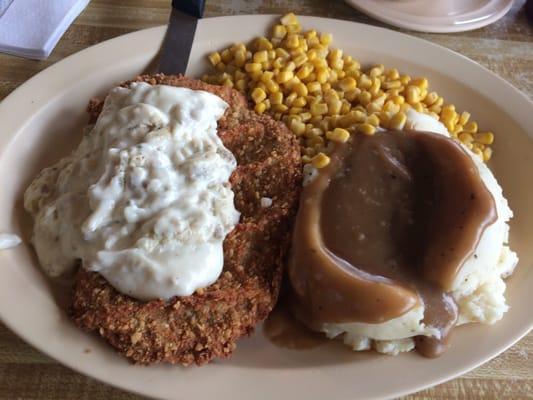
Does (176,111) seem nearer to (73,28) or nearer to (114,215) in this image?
(114,215)

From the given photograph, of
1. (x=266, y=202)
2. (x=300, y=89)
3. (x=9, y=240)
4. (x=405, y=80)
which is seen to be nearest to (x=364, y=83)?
(x=405, y=80)

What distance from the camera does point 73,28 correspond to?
10.4 ft

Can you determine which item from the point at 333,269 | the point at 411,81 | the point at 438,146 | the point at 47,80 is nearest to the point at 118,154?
the point at 47,80

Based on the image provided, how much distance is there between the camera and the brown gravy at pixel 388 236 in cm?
198

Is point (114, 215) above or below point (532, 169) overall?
below

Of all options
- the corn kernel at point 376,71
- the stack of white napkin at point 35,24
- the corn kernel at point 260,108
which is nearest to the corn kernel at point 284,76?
the corn kernel at point 260,108

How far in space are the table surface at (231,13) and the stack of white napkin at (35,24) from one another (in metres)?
0.05

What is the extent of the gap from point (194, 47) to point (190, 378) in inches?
65.8

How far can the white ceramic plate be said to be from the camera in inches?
130

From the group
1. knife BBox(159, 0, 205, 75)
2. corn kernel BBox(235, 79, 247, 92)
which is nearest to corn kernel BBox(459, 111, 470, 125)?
corn kernel BBox(235, 79, 247, 92)

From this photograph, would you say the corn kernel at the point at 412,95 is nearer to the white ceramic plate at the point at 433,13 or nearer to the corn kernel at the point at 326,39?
the corn kernel at the point at 326,39

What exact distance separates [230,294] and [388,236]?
2.04 ft

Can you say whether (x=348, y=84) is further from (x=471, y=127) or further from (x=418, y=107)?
(x=471, y=127)

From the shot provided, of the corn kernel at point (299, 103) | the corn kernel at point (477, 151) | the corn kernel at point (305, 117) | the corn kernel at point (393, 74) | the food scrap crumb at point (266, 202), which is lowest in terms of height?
the food scrap crumb at point (266, 202)
